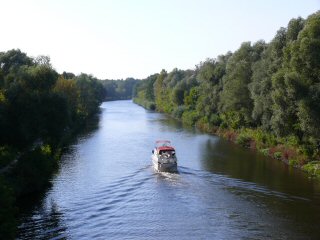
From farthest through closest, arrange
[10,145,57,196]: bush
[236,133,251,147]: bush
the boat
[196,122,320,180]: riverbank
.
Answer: [236,133,251,147]: bush < [196,122,320,180]: riverbank < the boat < [10,145,57,196]: bush

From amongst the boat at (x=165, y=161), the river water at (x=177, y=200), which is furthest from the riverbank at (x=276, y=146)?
the boat at (x=165, y=161)

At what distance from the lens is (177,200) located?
118ft

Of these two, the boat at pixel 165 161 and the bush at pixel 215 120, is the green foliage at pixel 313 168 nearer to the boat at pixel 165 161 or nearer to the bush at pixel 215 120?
the boat at pixel 165 161

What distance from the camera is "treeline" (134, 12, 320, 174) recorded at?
4609 centimetres

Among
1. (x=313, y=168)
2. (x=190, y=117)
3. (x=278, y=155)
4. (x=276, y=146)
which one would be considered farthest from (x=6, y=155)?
(x=190, y=117)

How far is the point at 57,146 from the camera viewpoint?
5675 centimetres

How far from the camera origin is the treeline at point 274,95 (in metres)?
46.1

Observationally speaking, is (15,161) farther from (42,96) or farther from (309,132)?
(309,132)

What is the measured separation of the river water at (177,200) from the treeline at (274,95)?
396 cm

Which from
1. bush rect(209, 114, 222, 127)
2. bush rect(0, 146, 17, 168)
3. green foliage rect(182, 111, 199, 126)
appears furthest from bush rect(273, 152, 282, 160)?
green foliage rect(182, 111, 199, 126)

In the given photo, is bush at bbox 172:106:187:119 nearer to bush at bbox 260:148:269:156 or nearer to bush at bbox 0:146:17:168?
bush at bbox 260:148:269:156

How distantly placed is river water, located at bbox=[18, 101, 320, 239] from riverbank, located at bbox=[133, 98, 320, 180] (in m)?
1.51

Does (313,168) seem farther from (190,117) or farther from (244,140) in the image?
(190,117)

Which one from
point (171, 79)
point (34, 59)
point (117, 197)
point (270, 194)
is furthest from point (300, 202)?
point (171, 79)
